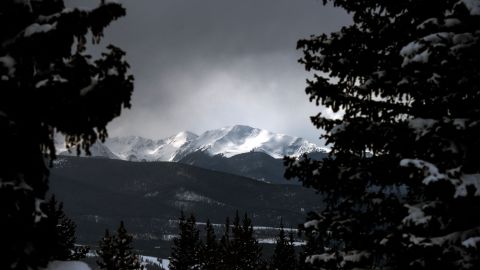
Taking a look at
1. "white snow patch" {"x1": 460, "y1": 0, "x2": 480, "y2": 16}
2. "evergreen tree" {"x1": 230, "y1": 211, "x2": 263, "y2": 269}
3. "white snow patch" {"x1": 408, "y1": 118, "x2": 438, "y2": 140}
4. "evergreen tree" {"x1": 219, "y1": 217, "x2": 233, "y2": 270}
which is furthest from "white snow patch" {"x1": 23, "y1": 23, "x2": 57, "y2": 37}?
"evergreen tree" {"x1": 219, "y1": 217, "x2": 233, "y2": 270}

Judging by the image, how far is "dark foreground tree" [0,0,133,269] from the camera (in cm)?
630

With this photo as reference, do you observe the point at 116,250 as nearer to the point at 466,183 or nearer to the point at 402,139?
the point at 402,139

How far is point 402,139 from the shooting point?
8219 mm

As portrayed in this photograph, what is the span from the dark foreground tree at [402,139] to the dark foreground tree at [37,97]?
151 inches

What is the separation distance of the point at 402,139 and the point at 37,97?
18.8ft

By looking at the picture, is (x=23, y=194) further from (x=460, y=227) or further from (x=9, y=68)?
(x=460, y=227)

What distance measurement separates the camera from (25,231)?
650 centimetres

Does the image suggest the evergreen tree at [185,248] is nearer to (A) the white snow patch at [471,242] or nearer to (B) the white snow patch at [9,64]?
(B) the white snow patch at [9,64]

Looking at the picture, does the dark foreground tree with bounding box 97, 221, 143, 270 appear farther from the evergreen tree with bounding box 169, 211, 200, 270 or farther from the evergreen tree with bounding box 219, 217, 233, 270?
the evergreen tree with bounding box 219, 217, 233, 270

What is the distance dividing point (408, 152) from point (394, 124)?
53cm

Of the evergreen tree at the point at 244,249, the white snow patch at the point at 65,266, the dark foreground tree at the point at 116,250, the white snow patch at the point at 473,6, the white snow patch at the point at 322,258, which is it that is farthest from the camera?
the evergreen tree at the point at 244,249

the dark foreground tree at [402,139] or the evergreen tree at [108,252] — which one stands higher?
the dark foreground tree at [402,139]

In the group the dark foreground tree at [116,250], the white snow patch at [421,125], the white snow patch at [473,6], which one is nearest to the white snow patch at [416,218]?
the white snow patch at [421,125]

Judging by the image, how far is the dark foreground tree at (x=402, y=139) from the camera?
23.6ft
